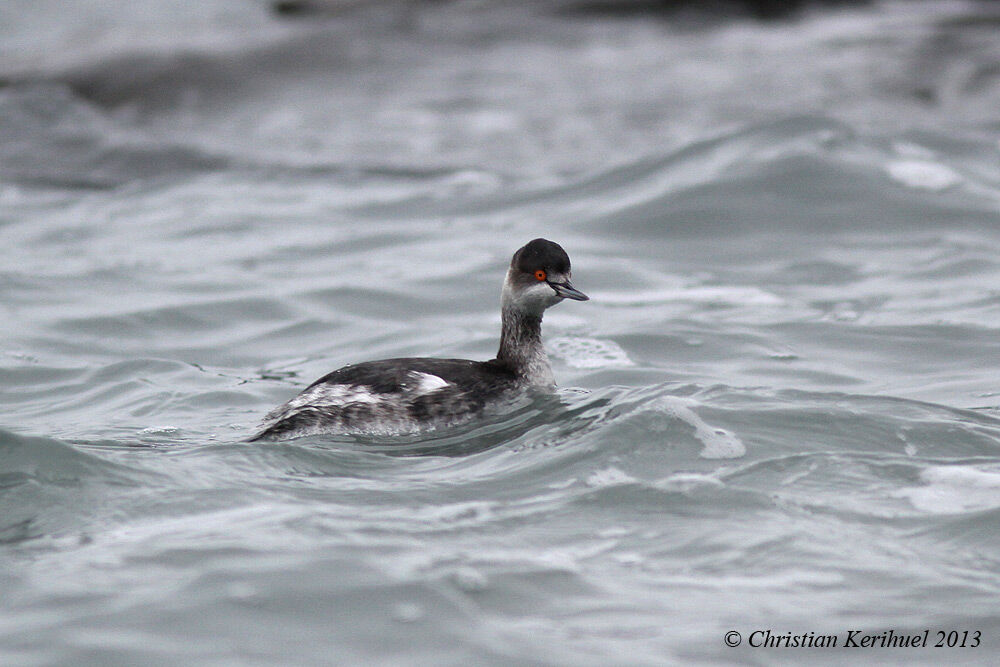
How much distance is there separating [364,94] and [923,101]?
684 centimetres

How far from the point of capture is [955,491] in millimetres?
6566

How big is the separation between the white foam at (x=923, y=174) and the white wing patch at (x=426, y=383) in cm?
752

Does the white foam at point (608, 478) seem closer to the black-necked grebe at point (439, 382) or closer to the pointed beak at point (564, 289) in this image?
the black-necked grebe at point (439, 382)

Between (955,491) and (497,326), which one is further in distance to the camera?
(497,326)

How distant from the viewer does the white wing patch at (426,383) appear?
7.63 metres

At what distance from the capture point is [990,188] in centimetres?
1352

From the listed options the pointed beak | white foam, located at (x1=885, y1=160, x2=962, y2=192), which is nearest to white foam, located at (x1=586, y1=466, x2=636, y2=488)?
the pointed beak

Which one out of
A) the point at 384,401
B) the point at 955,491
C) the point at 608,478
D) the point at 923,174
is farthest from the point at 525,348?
the point at 923,174

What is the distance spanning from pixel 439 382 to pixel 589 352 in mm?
Answer: 2540

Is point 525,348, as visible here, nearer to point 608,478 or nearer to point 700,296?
point 608,478

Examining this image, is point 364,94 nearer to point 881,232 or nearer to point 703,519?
point 881,232

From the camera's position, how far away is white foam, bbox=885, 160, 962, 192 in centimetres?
1355

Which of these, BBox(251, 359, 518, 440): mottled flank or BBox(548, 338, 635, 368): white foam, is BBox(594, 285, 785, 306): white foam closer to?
BBox(548, 338, 635, 368): white foam

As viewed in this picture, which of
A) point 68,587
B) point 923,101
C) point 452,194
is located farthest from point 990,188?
point 68,587
